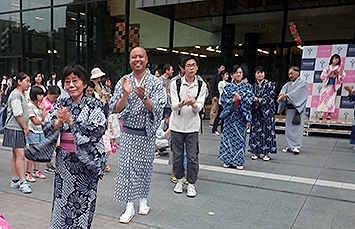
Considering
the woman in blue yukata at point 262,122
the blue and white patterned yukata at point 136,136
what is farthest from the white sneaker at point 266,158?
the blue and white patterned yukata at point 136,136

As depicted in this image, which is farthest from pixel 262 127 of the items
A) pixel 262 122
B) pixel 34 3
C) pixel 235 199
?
pixel 34 3

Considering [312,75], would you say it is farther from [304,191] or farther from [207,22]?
[304,191]

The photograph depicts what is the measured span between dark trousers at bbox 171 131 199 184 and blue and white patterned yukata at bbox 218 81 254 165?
1221mm

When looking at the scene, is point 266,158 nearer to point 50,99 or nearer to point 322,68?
point 50,99

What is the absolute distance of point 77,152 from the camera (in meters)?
2.19

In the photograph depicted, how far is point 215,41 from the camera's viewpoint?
11.5 m

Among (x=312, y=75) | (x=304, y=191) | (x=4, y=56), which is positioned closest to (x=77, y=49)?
(x=4, y=56)

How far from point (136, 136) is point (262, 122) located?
11.0 ft

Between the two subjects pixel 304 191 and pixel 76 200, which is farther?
pixel 304 191

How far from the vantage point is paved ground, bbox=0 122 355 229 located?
321 cm

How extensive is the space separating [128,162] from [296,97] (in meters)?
4.43

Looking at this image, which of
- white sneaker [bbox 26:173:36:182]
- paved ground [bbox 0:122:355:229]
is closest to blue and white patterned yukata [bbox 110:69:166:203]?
paved ground [bbox 0:122:355:229]

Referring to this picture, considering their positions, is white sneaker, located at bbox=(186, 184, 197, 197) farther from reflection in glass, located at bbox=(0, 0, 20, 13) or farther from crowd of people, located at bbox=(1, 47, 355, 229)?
reflection in glass, located at bbox=(0, 0, 20, 13)

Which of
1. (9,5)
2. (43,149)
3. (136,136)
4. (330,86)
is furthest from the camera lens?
(9,5)
